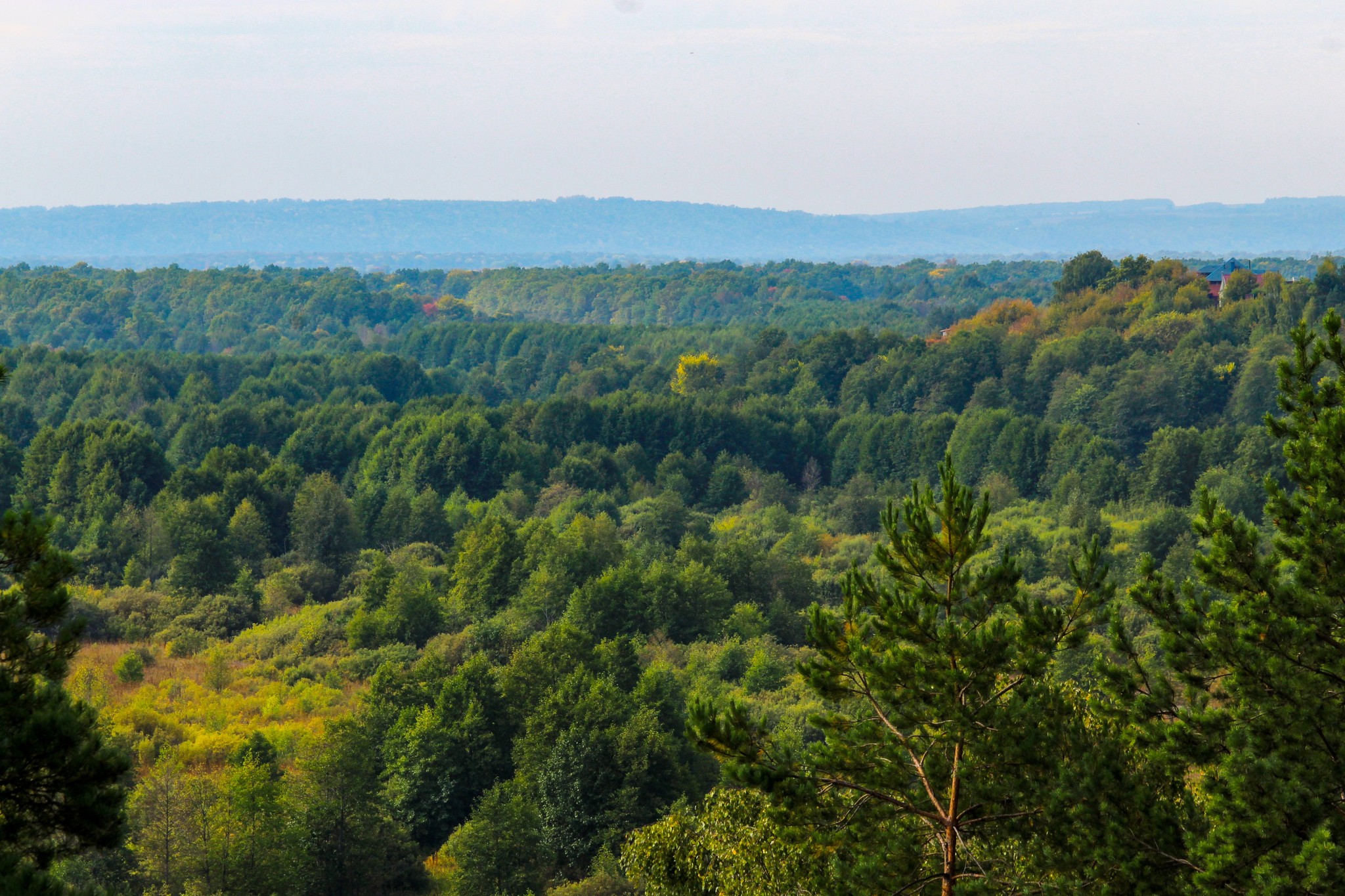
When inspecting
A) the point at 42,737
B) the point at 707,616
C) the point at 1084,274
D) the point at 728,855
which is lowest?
the point at 707,616

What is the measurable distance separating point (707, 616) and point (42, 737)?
133 feet

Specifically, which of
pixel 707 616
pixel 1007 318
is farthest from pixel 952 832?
pixel 1007 318

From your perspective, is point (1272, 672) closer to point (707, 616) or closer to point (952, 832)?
point (952, 832)

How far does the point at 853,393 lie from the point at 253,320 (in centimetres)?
11504

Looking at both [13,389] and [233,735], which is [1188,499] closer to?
[233,735]

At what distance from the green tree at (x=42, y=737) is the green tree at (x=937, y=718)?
22.2ft

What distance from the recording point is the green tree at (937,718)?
15297 millimetres

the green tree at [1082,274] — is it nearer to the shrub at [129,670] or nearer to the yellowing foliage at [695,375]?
the yellowing foliage at [695,375]

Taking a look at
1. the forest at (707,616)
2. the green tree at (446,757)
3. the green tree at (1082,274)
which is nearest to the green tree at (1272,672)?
the forest at (707,616)

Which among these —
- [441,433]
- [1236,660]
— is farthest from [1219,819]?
[441,433]

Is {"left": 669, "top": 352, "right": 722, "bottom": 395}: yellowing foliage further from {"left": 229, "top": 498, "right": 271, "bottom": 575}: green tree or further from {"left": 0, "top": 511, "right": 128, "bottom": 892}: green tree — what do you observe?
{"left": 0, "top": 511, "right": 128, "bottom": 892}: green tree

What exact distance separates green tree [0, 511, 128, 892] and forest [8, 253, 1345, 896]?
0.16 ft

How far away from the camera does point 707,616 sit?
53.0 m

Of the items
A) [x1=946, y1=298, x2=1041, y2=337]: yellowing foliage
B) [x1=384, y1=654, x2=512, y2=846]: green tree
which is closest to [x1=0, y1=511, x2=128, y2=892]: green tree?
[x1=384, y1=654, x2=512, y2=846]: green tree
